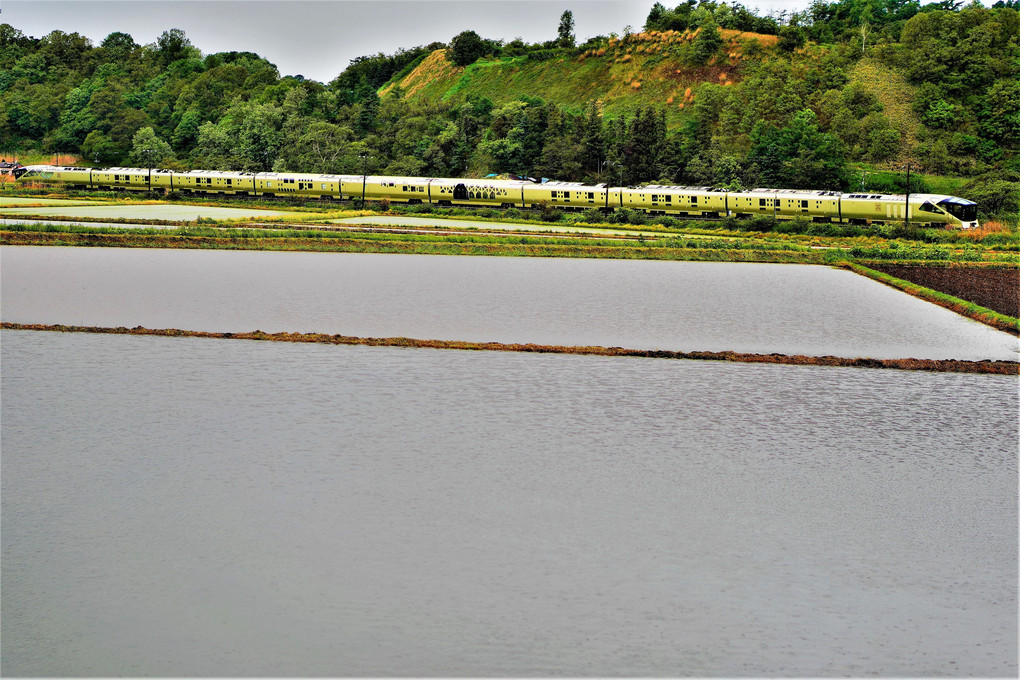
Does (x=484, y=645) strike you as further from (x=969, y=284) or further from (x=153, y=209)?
(x=153, y=209)

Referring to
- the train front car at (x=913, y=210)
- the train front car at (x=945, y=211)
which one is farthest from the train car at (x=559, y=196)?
the train front car at (x=945, y=211)

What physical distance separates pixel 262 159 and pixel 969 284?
67995 millimetres

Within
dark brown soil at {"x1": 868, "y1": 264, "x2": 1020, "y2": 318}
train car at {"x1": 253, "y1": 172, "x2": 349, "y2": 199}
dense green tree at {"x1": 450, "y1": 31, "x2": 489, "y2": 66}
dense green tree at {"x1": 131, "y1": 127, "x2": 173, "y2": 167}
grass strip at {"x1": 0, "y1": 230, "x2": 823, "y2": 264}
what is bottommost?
dark brown soil at {"x1": 868, "y1": 264, "x2": 1020, "y2": 318}

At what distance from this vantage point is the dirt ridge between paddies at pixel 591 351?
17.6m

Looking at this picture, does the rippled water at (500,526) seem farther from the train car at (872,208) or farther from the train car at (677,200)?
the train car at (677,200)

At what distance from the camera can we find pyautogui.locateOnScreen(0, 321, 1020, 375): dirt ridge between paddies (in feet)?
57.7

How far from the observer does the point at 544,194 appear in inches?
2341

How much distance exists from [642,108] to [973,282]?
5985 cm

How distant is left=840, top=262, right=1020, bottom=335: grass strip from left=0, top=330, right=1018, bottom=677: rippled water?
755cm

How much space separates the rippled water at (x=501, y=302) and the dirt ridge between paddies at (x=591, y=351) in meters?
0.70

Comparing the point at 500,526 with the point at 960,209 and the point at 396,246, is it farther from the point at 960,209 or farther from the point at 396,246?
the point at 960,209

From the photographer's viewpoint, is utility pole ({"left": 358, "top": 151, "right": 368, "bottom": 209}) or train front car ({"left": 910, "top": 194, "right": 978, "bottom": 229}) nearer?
train front car ({"left": 910, "top": 194, "right": 978, "bottom": 229})

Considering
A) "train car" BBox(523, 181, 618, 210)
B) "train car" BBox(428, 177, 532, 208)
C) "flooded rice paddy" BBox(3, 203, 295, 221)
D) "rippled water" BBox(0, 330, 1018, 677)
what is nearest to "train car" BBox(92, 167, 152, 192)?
"flooded rice paddy" BBox(3, 203, 295, 221)

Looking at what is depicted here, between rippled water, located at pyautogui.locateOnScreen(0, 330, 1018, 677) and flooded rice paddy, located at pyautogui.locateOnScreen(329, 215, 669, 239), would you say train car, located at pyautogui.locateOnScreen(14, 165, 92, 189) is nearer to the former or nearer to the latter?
flooded rice paddy, located at pyautogui.locateOnScreen(329, 215, 669, 239)
